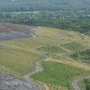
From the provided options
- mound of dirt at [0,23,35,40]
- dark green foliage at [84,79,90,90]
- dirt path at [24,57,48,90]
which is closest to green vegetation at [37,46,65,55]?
dirt path at [24,57,48,90]

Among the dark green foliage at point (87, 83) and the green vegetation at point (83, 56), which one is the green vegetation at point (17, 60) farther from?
the green vegetation at point (83, 56)

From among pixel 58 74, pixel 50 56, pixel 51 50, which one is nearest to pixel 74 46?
pixel 51 50

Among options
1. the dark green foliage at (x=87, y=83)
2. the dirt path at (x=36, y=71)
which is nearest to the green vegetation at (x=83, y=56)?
the dirt path at (x=36, y=71)

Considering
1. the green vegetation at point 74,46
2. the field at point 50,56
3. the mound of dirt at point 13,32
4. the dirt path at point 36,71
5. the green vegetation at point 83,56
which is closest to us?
the dirt path at point 36,71

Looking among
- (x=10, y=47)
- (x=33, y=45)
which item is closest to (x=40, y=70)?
(x=10, y=47)

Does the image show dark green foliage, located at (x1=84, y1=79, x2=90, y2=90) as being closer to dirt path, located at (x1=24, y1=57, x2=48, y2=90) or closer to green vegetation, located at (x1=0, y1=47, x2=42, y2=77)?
dirt path, located at (x1=24, y1=57, x2=48, y2=90)

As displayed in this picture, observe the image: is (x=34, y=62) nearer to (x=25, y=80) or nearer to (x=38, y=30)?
(x=25, y=80)

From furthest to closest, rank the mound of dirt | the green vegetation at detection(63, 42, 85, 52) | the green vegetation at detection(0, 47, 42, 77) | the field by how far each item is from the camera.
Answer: the mound of dirt, the green vegetation at detection(63, 42, 85, 52), the green vegetation at detection(0, 47, 42, 77), the field

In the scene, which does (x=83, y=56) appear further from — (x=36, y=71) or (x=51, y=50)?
(x=36, y=71)
